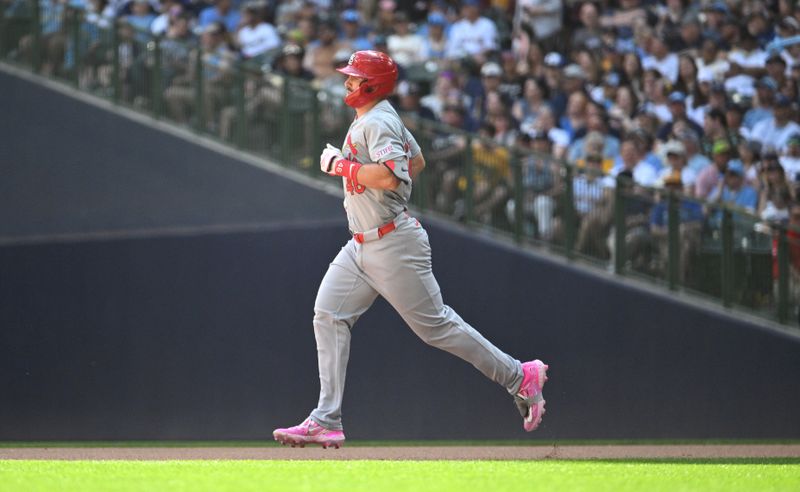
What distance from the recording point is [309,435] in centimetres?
723

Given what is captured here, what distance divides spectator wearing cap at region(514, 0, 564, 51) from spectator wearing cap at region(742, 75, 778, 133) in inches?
111

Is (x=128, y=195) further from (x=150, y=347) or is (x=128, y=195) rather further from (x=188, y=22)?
(x=188, y=22)

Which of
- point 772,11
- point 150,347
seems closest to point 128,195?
point 150,347

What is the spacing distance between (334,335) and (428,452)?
2987mm

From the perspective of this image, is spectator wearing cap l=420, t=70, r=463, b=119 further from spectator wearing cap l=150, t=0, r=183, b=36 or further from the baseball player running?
the baseball player running

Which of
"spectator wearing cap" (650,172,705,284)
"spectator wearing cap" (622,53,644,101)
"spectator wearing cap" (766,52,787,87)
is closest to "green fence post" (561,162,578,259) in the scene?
"spectator wearing cap" (650,172,705,284)

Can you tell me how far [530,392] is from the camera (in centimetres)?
759

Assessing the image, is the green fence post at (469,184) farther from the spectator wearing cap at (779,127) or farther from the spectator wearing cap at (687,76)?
the spectator wearing cap at (687,76)

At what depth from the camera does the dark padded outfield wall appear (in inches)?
429

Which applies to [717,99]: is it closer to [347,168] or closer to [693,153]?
[693,153]

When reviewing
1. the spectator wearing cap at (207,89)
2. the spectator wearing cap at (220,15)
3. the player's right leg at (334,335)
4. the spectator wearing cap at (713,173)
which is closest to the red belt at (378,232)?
the player's right leg at (334,335)

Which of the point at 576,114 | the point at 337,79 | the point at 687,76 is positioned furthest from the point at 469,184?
the point at 687,76

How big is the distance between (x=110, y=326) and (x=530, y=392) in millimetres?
4760

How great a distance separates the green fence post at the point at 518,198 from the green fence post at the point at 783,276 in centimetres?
202
